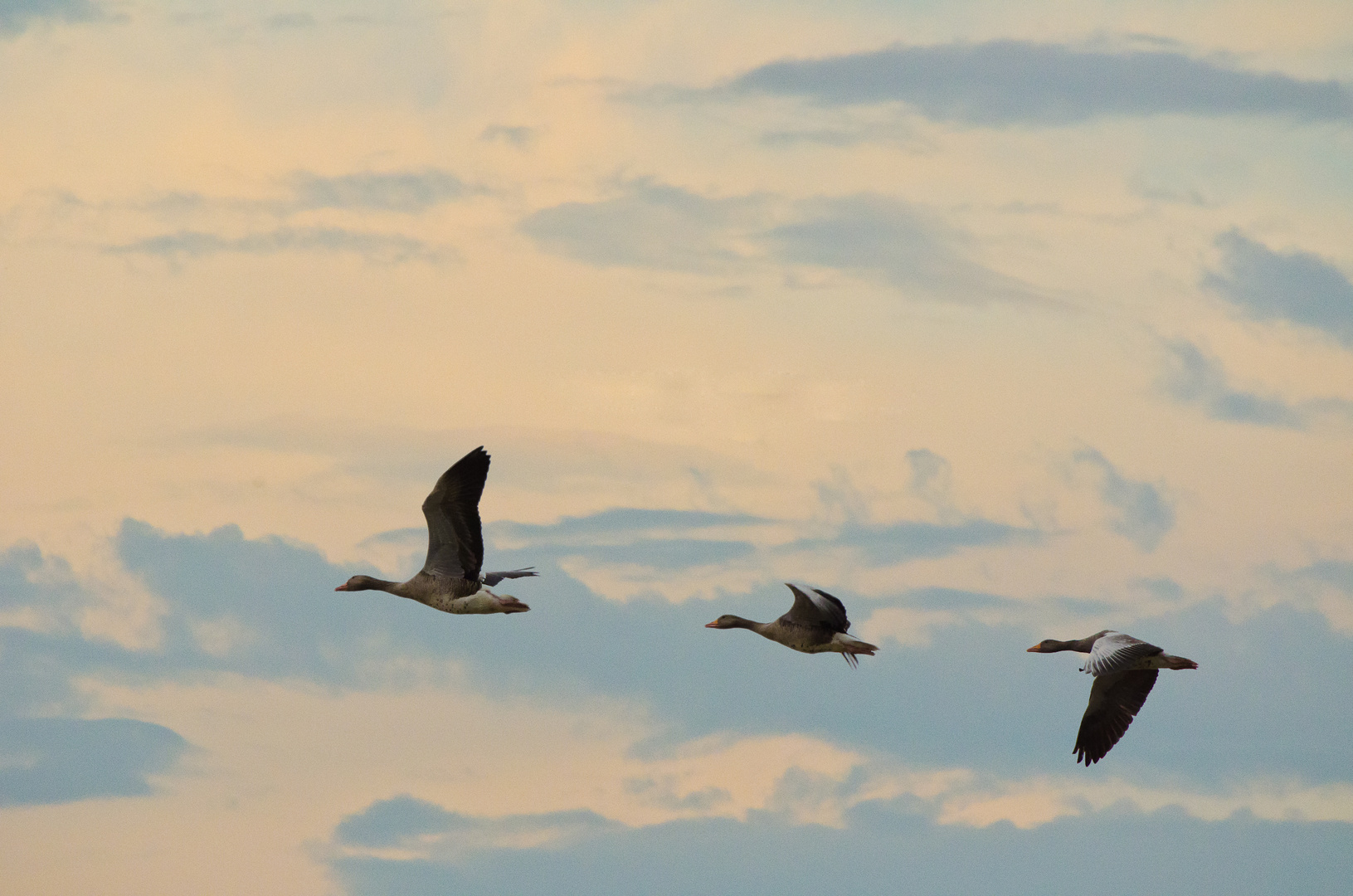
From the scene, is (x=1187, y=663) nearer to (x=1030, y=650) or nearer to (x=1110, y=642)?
(x=1110, y=642)

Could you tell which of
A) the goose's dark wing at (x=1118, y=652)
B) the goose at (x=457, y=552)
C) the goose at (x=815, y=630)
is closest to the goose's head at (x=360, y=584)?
the goose at (x=457, y=552)

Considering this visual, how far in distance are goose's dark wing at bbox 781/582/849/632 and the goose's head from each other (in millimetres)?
10048

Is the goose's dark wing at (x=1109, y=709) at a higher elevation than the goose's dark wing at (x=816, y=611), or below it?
below

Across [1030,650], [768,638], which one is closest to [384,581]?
[768,638]

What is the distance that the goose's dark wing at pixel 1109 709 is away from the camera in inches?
1729

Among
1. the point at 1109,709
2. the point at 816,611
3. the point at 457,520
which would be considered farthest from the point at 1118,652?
the point at 457,520

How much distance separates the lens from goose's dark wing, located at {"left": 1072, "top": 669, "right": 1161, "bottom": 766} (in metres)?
43.9

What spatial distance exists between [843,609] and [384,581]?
11.3 meters

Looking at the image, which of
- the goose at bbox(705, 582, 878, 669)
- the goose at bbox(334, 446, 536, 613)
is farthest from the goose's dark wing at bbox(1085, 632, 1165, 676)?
the goose at bbox(334, 446, 536, 613)

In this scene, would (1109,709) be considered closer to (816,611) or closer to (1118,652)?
(1118,652)

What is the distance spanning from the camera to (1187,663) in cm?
4244

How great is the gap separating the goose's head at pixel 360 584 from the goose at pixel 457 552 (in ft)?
2.97

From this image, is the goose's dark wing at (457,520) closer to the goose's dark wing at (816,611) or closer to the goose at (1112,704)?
the goose's dark wing at (816,611)

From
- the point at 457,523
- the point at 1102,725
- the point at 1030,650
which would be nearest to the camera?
the point at 457,523
